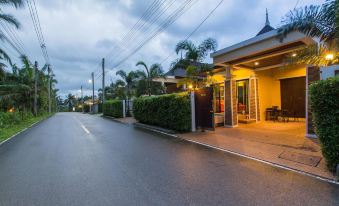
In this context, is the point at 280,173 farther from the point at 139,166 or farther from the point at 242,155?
the point at 139,166

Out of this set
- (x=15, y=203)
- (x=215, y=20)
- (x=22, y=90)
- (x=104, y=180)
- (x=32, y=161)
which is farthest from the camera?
(x=22, y=90)

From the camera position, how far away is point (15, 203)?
3557 millimetres

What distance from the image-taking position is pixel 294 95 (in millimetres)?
13570

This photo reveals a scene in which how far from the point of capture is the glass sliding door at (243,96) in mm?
14673

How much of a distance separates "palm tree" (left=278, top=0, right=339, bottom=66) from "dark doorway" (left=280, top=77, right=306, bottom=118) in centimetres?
623

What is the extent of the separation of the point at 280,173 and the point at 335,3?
15.5 feet

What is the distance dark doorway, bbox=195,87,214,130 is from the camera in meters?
10.7

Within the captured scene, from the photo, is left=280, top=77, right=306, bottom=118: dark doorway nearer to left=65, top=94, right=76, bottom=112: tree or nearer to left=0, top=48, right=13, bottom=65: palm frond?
left=0, top=48, right=13, bottom=65: palm frond

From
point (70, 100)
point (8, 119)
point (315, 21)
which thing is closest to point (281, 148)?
point (315, 21)

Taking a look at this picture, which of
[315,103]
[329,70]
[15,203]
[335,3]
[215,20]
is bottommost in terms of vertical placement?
[15,203]

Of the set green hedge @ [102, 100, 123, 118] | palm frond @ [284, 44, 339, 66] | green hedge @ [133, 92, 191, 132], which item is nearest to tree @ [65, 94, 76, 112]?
green hedge @ [102, 100, 123, 118]

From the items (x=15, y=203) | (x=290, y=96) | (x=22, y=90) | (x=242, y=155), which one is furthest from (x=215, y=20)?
(x=22, y=90)

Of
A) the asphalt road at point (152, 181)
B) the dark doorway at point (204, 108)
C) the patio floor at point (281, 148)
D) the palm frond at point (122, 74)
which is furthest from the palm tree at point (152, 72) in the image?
the asphalt road at point (152, 181)

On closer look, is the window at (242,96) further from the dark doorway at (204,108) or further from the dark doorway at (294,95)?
the dark doorway at (204,108)
